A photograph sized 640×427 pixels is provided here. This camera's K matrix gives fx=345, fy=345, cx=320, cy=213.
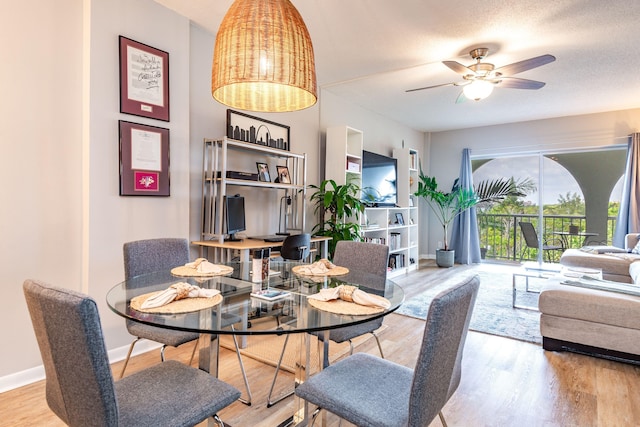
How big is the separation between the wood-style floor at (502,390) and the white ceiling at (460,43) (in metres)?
2.59

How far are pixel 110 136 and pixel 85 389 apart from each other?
6.30ft

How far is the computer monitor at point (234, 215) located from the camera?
2.85 metres

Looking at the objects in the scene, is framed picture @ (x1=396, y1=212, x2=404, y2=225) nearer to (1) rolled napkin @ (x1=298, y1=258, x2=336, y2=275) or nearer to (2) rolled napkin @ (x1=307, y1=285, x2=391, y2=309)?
(1) rolled napkin @ (x1=298, y1=258, x2=336, y2=275)

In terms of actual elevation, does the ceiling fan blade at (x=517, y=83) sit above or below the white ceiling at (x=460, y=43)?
below

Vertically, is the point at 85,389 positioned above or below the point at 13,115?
below

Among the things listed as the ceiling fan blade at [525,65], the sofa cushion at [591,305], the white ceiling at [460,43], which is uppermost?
the white ceiling at [460,43]

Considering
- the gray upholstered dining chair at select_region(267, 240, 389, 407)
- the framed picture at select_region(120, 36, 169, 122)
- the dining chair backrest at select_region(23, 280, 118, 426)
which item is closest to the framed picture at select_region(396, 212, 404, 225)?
the gray upholstered dining chair at select_region(267, 240, 389, 407)

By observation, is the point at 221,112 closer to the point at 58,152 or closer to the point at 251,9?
the point at 58,152

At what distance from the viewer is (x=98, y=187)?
7.50 feet

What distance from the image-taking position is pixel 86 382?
90 cm

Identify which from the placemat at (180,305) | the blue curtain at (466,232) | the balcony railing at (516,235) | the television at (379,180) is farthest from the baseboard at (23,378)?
the balcony railing at (516,235)

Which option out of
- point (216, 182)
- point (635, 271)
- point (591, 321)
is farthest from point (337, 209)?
point (635, 271)

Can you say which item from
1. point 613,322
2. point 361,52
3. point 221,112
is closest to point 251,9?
point 221,112

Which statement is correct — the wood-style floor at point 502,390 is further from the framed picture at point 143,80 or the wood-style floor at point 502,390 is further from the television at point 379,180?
the television at point 379,180
